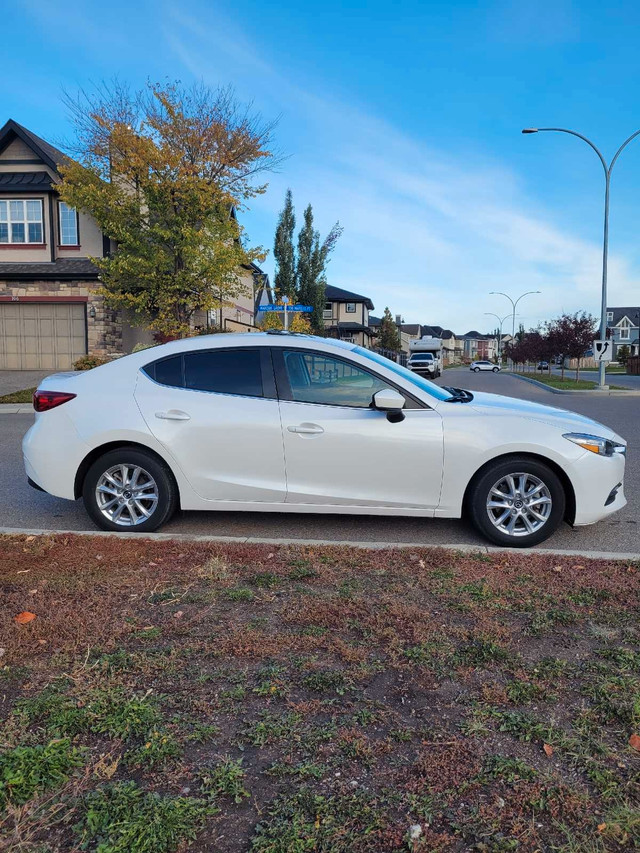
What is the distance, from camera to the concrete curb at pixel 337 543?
4480 mm

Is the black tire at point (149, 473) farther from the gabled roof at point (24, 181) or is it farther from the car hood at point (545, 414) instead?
the gabled roof at point (24, 181)

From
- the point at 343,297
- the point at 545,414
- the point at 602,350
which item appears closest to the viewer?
the point at 545,414

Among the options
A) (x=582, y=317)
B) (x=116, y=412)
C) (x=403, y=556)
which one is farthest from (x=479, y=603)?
(x=582, y=317)

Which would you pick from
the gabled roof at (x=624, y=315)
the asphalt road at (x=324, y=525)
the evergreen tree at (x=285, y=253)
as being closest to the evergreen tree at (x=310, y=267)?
the evergreen tree at (x=285, y=253)

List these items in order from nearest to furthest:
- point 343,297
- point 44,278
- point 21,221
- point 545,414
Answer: point 545,414 < point 44,278 < point 21,221 < point 343,297

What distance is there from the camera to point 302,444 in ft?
16.3

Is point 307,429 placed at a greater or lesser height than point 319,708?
greater

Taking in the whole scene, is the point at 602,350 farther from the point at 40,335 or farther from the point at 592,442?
the point at 40,335

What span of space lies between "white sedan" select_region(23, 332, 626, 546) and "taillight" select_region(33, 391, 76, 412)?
0.04ft

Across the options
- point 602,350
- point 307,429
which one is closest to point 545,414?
point 307,429

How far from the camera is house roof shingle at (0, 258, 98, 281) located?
78.0 ft

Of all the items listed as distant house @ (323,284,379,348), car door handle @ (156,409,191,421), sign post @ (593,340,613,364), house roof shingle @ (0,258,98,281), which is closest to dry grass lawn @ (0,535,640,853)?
car door handle @ (156,409,191,421)

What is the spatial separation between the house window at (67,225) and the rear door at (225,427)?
22.2 meters

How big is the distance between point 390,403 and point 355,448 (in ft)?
1.44
